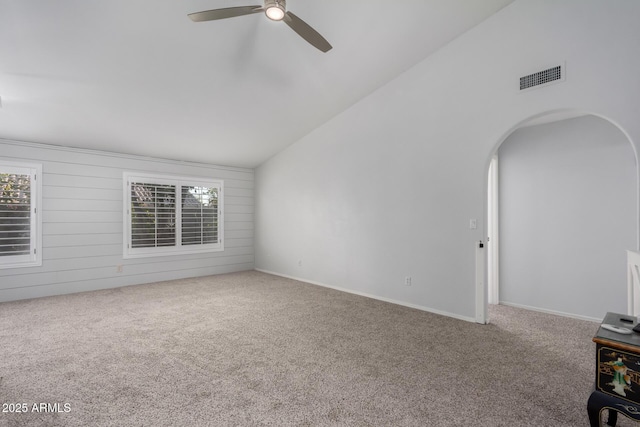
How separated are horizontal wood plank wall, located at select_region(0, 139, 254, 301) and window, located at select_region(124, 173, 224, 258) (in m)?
0.14

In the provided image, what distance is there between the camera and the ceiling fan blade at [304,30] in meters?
2.52

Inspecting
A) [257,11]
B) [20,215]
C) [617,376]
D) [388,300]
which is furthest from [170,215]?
[617,376]

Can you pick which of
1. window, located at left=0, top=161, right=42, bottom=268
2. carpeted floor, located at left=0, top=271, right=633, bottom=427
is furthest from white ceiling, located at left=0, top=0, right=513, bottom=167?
carpeted floor, located at left=0, top=271, right=633, bottom=427

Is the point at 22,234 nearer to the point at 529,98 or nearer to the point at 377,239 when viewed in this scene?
the point at 377,239

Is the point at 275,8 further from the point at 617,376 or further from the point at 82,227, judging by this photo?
the point at 82,227

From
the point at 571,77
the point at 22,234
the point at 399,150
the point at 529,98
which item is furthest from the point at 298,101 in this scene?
the point at 22,234

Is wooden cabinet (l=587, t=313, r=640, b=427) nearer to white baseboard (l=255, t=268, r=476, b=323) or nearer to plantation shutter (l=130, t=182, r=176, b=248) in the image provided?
white baseboard (l=255, t=268, r=476, b=323)

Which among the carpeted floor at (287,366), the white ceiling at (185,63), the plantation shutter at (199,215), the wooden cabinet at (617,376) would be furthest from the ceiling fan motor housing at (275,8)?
the plantation shutter at (199,215)

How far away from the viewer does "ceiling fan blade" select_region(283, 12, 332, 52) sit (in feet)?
8.28

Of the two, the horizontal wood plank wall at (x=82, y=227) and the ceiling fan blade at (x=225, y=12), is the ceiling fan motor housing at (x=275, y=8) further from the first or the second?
the horizontal wood plank wall at (x=82, y=227)

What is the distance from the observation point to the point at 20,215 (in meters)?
4.68

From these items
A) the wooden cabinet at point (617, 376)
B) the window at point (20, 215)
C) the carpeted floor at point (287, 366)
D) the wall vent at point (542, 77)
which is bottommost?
the carpeted floor at point (287, 366)

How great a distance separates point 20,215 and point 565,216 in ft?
25.1

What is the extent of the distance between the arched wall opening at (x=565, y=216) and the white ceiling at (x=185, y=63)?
1871 mm
